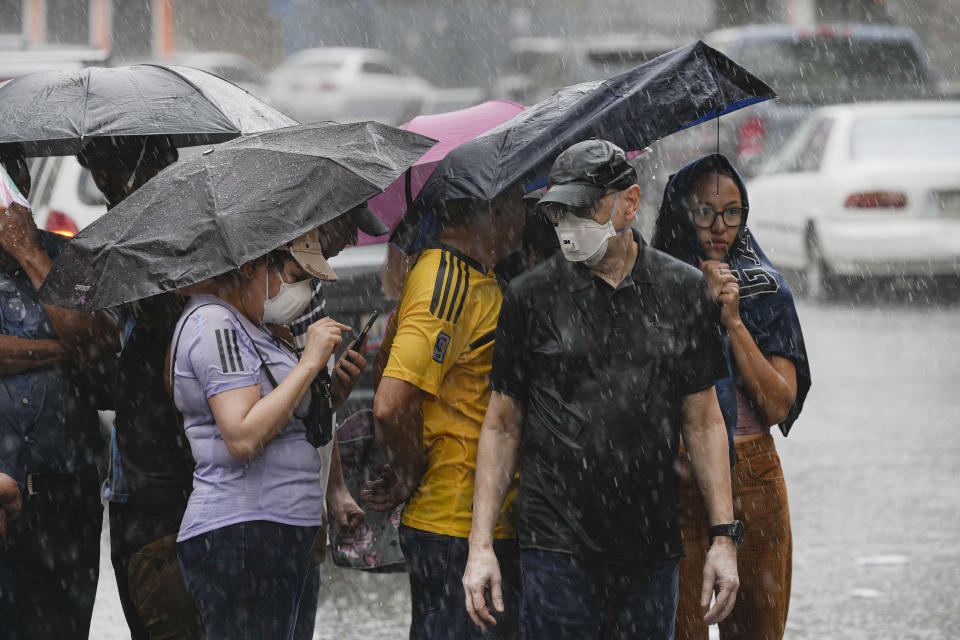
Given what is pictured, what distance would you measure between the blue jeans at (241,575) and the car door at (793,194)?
1123cm

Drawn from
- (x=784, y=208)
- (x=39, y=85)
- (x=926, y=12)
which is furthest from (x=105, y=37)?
(x=39, y=85)

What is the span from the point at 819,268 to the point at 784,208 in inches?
33.3

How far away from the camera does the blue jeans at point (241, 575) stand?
11.6ft

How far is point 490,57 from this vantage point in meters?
41.1

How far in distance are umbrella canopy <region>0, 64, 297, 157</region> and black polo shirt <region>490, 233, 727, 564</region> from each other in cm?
145

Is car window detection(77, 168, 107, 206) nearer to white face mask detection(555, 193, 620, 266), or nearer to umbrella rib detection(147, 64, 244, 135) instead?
umbrella rib detection(147, 64, 244, 135)

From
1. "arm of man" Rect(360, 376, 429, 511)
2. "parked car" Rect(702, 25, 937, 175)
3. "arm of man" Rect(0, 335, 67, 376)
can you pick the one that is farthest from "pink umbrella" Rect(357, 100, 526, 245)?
"parked car" Rect(702, 25, 937, 175)

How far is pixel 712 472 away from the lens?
12.2ft

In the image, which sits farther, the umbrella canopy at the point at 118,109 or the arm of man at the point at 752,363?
the umbrella canopy at the point at 118,109

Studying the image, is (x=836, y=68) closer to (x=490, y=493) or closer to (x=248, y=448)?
(x=490, y=493)

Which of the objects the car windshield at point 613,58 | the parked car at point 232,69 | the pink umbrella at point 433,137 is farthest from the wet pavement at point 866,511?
the parked car at point 232,69

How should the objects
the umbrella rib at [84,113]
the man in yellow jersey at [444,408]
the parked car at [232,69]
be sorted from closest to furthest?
the man in yellow jersey at [444,408] < the umbrella rib at [84,113] < the parked car at [232,69]

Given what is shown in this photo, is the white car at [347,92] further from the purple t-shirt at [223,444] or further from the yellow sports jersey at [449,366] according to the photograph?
the purple t-shirt at [223,444]

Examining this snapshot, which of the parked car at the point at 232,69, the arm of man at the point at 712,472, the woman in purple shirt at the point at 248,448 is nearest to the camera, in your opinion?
the woman in purple shirt at the point at 248,448
